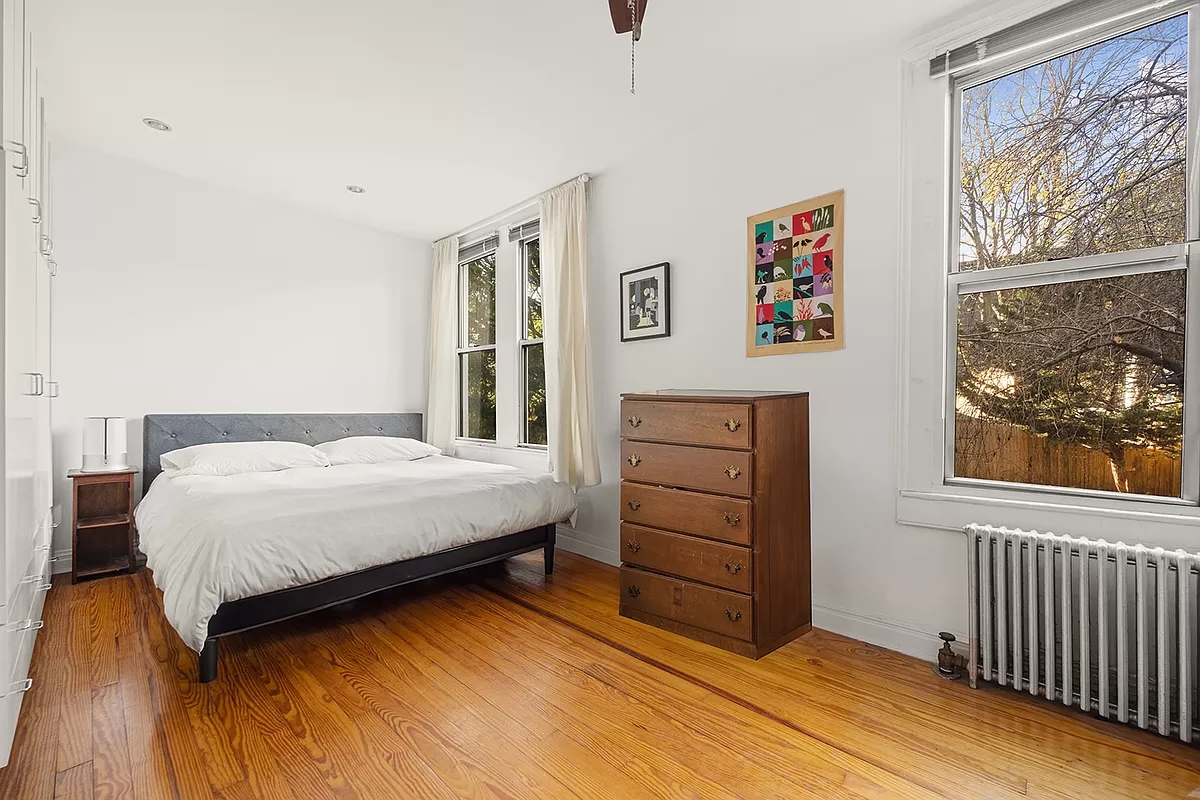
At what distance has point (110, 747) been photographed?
5.71 ft

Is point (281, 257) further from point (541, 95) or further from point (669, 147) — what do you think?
point (669, 147)

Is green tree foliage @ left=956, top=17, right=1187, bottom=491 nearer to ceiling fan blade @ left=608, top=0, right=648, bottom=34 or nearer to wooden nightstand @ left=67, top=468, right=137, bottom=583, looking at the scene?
ceiling fan blade @ left=608, top=0, right=648, bottom=34

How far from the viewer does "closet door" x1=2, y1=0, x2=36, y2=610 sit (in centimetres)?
146

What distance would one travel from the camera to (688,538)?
2566mm

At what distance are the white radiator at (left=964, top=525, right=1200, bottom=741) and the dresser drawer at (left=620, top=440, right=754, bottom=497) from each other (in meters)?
0.83

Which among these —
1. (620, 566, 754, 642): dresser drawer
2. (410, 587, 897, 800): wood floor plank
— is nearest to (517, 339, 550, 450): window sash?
(620, 566, 754, 642): dresser drawer

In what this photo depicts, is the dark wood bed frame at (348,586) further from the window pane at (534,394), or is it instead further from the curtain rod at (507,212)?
the curtain rod at (507,212)

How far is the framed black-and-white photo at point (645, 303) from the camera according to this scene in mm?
3307

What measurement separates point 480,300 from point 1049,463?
3992 millimetres

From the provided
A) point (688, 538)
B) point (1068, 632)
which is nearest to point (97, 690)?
point (688, 538)

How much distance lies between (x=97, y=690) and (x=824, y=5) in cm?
358

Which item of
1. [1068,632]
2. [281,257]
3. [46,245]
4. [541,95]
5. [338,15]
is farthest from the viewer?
[281,257]

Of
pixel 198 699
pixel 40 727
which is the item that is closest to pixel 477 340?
pixel 198 699

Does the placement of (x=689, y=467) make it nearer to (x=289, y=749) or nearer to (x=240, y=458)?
(x=289, y=749)
